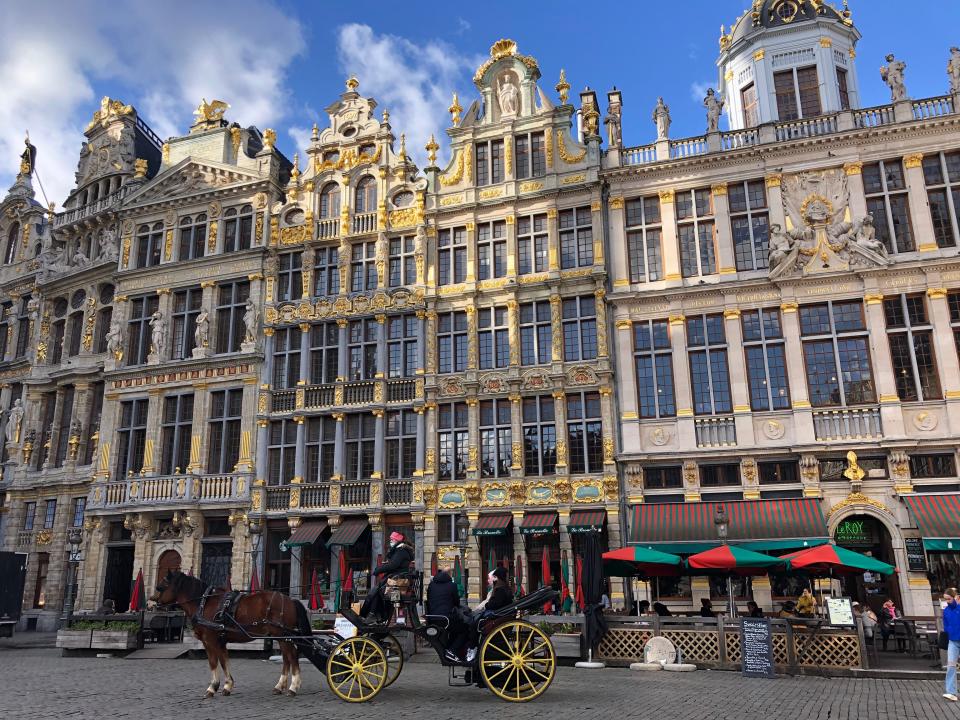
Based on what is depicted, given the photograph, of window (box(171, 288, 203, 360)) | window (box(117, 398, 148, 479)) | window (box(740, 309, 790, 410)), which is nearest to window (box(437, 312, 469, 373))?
window (box(740, 309, 790, 410))

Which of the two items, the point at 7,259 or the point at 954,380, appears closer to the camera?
the point at 954,380

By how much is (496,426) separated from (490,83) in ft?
46.8

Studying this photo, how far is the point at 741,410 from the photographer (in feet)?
85.1

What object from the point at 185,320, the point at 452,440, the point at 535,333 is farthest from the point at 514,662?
the point at 185,320

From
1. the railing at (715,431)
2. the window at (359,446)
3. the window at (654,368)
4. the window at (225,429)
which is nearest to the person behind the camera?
the railing at (715,431)

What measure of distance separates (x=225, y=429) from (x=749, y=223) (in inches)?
860

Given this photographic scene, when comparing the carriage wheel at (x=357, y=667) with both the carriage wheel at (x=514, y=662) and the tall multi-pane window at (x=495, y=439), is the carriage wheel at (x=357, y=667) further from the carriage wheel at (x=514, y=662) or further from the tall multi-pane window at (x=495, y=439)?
the tall multi-pane window at (x=495, y=439)

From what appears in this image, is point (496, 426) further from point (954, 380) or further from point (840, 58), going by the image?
point (840, 58)

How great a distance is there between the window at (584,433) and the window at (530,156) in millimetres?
9263

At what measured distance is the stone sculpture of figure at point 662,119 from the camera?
1163 inches

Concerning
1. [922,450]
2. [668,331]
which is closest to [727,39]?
[668,331]

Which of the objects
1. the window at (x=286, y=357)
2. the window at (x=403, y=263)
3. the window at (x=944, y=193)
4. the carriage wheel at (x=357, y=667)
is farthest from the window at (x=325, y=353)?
the window at (x=944, y=193)

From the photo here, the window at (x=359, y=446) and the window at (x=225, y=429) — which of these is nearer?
the window at (x=359, y=446)

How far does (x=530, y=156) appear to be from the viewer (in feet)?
102
